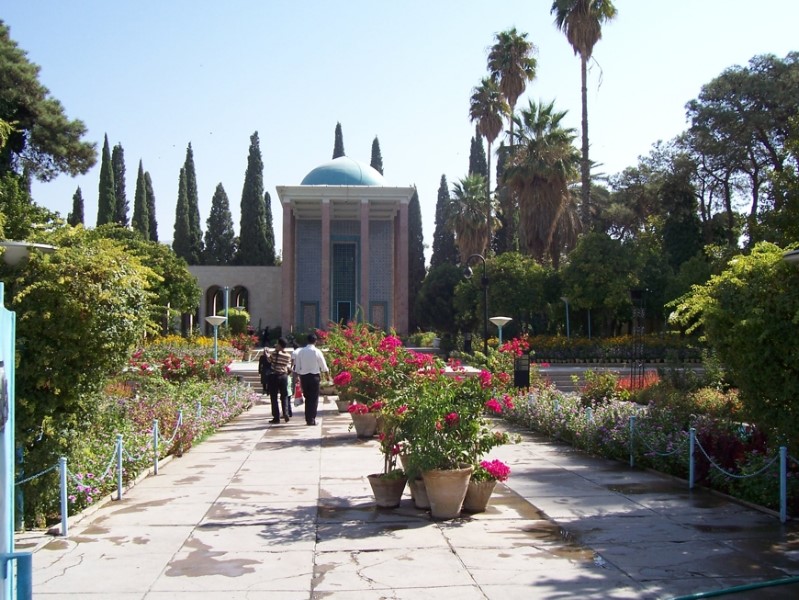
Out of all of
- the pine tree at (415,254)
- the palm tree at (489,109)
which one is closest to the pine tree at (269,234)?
the pine tree at (415,254)

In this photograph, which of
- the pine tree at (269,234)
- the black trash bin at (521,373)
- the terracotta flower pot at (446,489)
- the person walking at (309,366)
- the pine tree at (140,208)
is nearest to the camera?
the terracotta flower pot at (446,489)

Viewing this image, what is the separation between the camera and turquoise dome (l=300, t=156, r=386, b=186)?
46781 millimetres

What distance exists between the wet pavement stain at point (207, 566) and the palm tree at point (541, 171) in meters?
30.4

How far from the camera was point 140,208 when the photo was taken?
53969 millimetres

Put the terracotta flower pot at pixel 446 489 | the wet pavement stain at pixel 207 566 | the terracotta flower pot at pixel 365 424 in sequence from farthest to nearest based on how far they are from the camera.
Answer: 1. the terracotta flower pot at pixel 365 424
2. the terracotta flower pot at pixel 446 489
3. the wet pavement stain at pixel 207 566

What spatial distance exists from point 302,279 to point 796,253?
1682 inches

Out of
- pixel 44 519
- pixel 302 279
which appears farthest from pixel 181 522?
pixel 302 279

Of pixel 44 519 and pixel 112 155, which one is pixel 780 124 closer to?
pixel 44 519

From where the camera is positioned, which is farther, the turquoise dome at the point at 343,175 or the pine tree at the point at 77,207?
the pine tree at the point at 77,207

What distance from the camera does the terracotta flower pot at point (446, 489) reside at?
7.36 meters

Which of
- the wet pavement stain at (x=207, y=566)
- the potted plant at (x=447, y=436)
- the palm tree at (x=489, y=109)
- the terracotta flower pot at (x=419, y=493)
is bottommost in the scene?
the wet pavement stain at (x=207, y=566)

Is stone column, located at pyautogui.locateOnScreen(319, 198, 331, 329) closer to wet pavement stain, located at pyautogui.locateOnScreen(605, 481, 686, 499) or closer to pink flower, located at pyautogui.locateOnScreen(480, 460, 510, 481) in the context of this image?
wet pavement stain, located at pyautogui.locateOnScreen(605, 481, 686, 499)

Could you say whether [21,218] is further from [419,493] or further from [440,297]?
[440,297]

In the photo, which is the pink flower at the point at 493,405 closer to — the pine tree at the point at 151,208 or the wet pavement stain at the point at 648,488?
the wet pavement stain at the point at 648,488
